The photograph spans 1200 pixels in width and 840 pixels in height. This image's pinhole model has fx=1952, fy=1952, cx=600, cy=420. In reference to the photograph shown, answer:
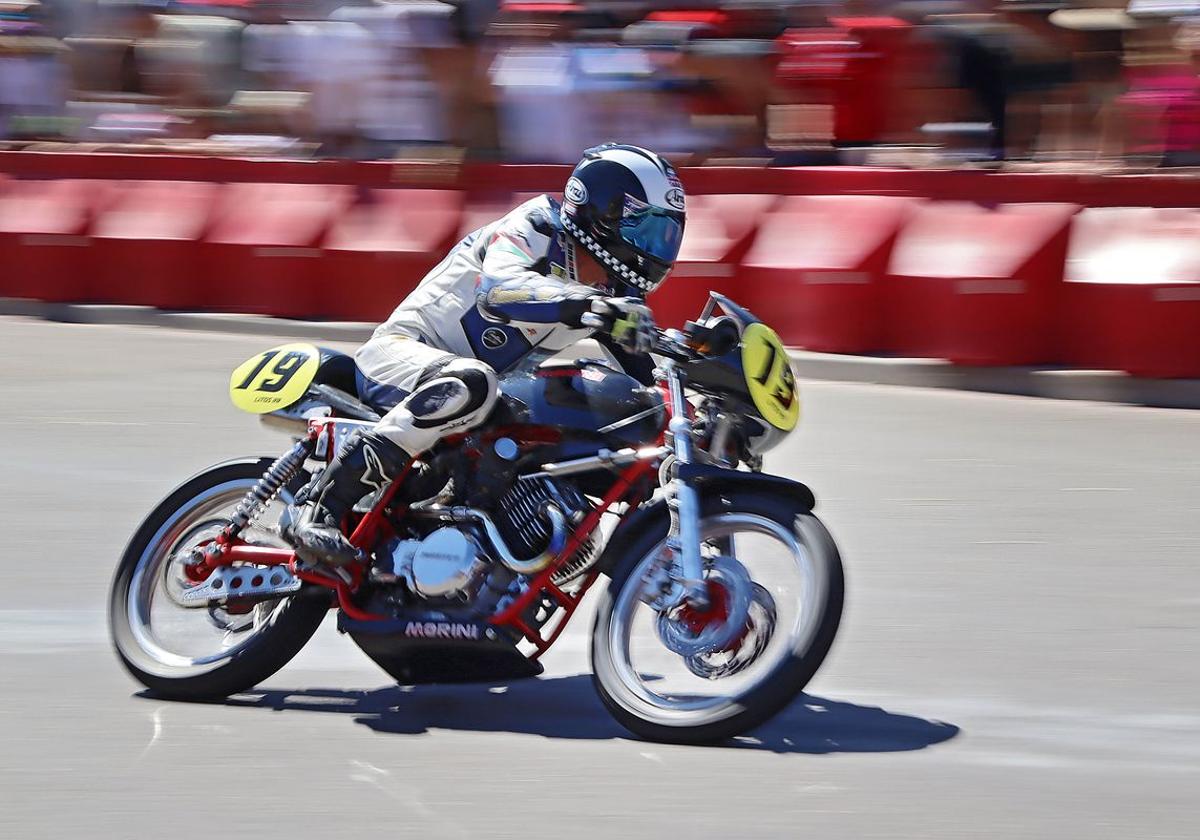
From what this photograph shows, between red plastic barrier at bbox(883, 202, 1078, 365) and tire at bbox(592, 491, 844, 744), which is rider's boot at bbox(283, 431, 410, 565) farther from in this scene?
red plastic barrier at bbox(883, 202, 1078, 365)

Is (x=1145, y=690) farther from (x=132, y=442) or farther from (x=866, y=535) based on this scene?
(x=132, y=442)

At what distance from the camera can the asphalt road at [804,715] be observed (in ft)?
14.6

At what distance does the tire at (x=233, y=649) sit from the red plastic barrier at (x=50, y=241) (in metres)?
9.05

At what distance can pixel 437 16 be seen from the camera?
13.2m

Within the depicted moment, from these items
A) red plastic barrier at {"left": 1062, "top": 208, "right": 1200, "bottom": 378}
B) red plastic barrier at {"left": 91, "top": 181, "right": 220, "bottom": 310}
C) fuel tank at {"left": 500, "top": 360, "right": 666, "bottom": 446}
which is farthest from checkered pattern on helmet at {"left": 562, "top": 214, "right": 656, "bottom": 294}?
red plastic barrier at {"left": 91, "top": 181, "right": 220, "bottom": 310}

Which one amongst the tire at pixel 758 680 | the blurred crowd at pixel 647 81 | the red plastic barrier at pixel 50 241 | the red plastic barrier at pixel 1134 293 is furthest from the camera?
the red plastic barrier at pixel 50 241

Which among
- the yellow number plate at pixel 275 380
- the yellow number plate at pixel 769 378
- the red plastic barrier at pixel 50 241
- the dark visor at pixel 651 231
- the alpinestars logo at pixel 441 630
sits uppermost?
the dark visor at pixel 651 231

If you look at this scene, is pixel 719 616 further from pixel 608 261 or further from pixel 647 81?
pixel 647 81

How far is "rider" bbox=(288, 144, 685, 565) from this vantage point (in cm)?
518

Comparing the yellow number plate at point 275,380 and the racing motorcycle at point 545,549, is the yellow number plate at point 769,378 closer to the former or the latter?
the racing motorcycle at point 545,549

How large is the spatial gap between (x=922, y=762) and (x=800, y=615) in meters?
0.47

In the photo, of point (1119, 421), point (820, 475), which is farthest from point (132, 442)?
point (1119, 421)

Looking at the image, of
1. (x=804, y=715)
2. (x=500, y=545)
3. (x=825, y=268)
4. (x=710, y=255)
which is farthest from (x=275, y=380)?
(x=710, y=255)

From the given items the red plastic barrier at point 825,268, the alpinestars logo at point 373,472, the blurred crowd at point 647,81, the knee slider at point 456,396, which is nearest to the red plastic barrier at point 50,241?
the blurred crowd at point 647,81
